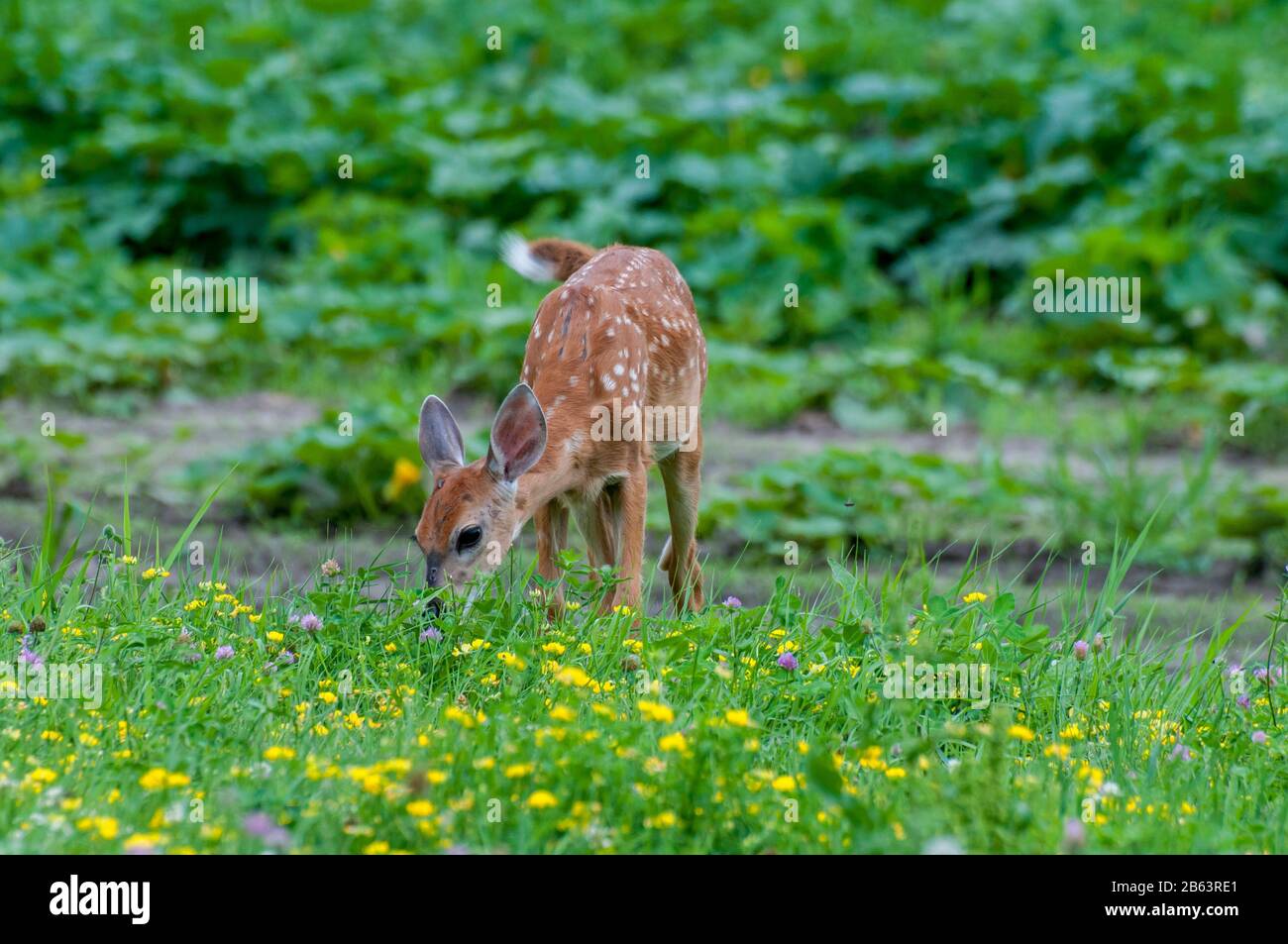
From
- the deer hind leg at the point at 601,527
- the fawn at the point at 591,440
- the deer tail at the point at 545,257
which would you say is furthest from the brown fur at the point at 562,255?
the deer hind leg at the point at 601,527

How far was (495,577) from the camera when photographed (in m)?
5.25

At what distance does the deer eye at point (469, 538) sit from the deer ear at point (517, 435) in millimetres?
217

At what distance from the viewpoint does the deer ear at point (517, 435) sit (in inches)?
215

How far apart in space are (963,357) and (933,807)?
25.9ft

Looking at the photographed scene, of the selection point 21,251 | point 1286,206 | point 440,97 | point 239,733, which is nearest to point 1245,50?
point 1286,206

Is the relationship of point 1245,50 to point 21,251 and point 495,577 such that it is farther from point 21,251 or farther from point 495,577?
point 495,577

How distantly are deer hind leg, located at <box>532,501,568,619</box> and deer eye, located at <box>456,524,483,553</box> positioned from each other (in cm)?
38

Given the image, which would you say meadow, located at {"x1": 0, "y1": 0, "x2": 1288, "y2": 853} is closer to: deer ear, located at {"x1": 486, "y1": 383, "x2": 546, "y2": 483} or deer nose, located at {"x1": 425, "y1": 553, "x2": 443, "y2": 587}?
deer nose, located at {"x1": 425, "y1": 553, "x2": 443, "y2": 587}

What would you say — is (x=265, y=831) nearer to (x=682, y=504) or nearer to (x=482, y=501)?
(x=482, y=501)

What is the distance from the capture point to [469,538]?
18.0ft

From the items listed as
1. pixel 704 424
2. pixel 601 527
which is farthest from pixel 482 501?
pixel 704 424

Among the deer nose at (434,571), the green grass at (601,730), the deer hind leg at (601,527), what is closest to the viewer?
the green grass at (601,730)

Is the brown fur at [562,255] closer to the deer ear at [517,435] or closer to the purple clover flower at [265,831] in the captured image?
the deer ear at [517,435]

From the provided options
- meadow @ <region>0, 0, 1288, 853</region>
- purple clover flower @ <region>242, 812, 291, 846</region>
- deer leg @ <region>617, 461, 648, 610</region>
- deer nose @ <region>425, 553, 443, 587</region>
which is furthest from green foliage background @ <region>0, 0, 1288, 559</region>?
purple clover flower @ <region>242, 812, 291, 846</region>
